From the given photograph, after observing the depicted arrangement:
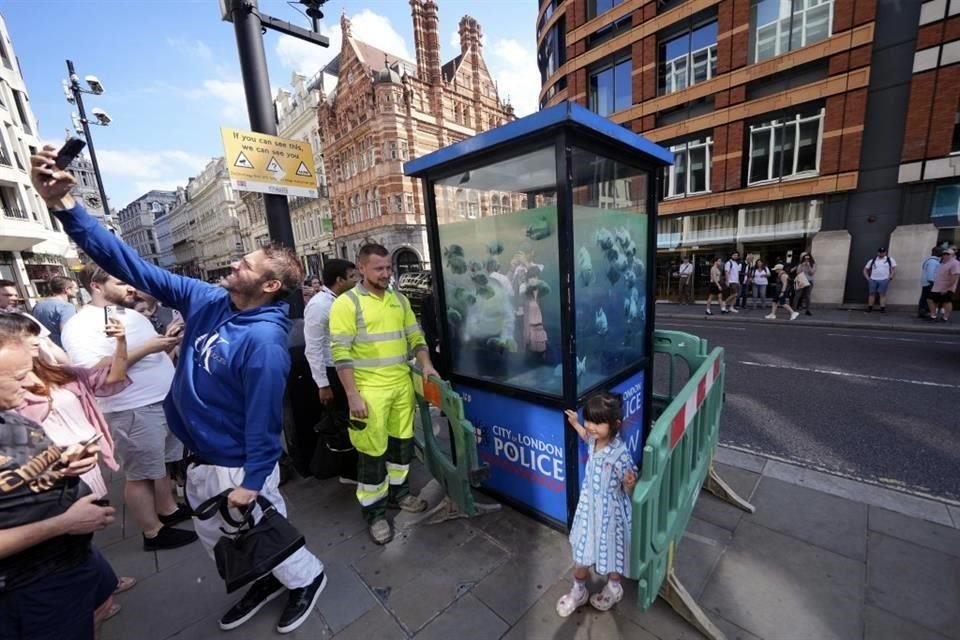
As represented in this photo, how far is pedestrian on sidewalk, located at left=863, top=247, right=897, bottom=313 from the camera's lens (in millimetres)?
10414

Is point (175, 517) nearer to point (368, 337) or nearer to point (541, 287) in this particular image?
point (368, 337)

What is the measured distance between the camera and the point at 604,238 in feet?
9.15

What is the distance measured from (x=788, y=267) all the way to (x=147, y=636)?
16.6 metres

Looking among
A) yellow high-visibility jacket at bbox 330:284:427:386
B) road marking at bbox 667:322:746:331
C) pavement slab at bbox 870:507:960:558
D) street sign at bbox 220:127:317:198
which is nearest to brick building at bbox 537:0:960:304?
road marking at bbox 667:322:746:331

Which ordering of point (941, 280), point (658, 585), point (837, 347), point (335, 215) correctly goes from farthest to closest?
point (335, 215)
point (941, 280)
point (837, 347)
point (658, 585)

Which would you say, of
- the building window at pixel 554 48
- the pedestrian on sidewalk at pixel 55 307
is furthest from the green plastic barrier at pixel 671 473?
the building window at pixel 554 48

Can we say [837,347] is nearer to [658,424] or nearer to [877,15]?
[658,424]

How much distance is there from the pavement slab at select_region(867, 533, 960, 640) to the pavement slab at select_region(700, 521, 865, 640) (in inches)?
3.5

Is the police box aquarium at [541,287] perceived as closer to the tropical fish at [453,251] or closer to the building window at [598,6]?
the tropical fish at [453,251]

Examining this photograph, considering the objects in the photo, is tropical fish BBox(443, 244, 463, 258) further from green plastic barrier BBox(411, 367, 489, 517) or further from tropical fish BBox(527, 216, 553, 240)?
green plastic barrier BBox(411, 367, 489, 517)

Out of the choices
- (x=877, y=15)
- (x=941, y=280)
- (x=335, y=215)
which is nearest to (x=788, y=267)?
(x=941, y=280)

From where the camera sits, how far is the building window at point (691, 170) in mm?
14703

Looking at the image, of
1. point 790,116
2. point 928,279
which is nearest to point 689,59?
point 790,116

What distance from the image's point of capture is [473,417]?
10.4 feet
